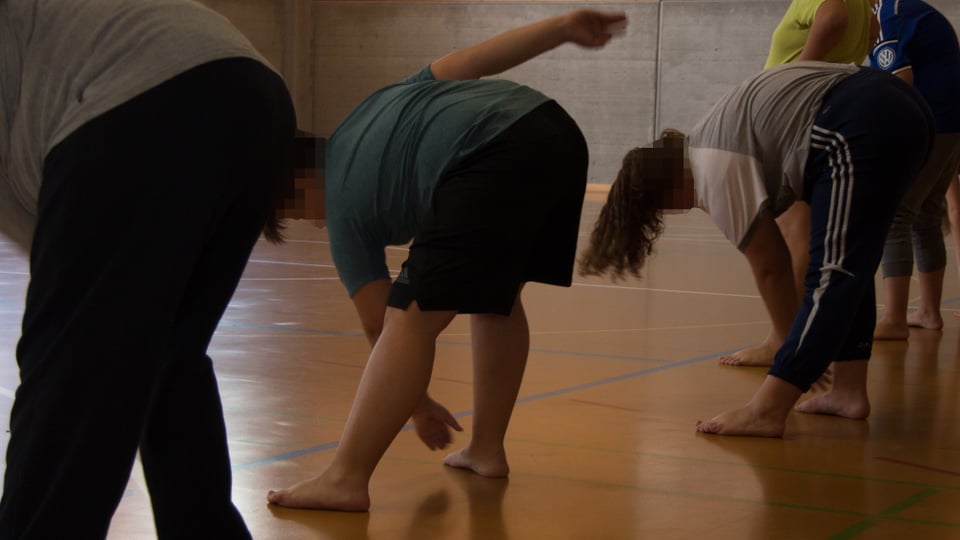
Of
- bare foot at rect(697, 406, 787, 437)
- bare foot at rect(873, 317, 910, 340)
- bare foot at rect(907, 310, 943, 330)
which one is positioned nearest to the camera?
bare foot at rect(697, 406, 787, 437)

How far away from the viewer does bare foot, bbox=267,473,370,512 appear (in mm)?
2463

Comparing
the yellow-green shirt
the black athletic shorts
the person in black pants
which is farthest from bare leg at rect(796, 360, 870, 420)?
the person in black pants

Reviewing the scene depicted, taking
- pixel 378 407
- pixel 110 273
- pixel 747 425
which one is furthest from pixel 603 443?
pixel 110 273

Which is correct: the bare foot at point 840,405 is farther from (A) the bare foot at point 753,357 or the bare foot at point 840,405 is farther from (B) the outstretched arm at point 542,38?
(B) the outstretched arm at point 542,38

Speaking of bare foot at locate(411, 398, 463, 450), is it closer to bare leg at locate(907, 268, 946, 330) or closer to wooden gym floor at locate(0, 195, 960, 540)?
wooden gym floor at locate(0, 195, 960, 540)

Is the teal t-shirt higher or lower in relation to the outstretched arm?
lower

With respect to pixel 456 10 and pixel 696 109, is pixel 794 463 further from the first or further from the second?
pixel 456 10

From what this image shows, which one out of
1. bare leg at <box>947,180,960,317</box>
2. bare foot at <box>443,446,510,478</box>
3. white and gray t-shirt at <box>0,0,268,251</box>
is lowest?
bare leg at <box>947,180,960,317</box>

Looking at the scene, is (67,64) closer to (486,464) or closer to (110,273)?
(110,273)

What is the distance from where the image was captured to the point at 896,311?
5.24m

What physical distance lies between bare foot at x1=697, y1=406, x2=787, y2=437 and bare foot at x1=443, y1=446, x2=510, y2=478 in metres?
0.71

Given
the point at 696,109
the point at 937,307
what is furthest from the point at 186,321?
the point at 696,109

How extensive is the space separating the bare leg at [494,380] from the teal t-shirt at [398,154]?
32 cm

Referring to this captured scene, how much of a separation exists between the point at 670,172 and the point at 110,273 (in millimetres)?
2309
